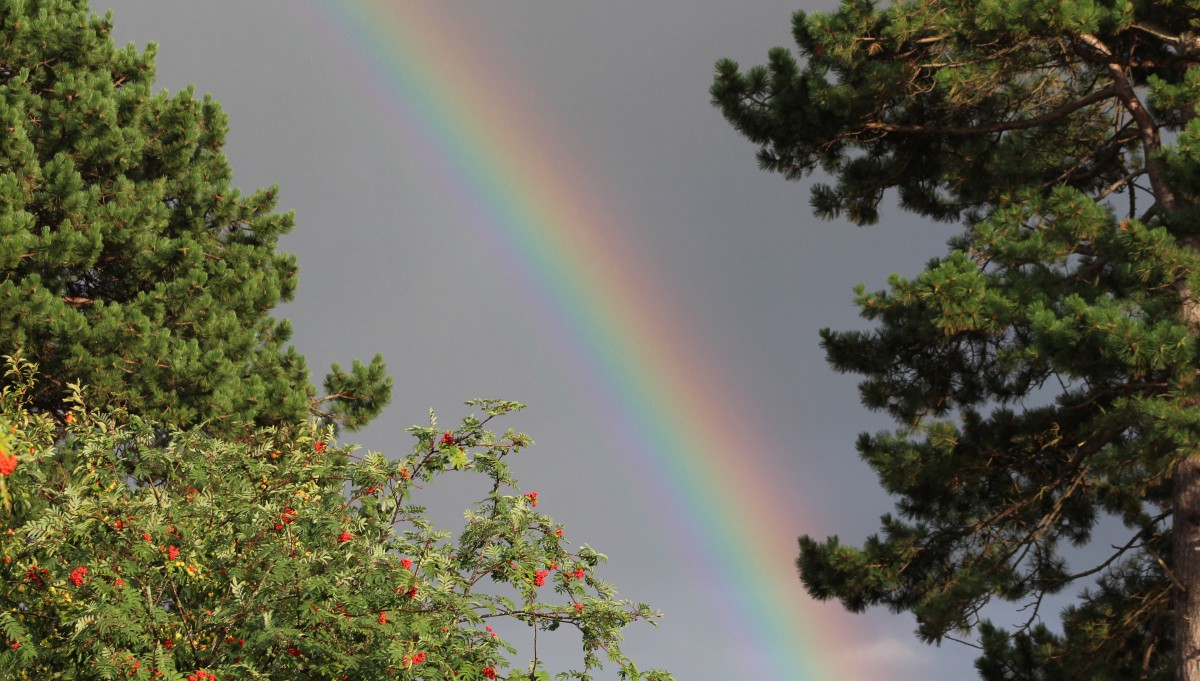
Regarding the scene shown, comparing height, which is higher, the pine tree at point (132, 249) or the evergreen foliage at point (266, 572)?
the pine tree at point (132, 249)

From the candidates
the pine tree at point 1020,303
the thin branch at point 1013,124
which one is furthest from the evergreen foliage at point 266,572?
the thin branch at point 1013,124

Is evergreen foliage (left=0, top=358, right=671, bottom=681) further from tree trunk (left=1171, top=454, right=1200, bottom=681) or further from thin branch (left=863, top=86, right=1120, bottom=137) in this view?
thin branch (left=863, top=86, right=1120, bottom=137)

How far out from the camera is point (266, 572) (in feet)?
19.3

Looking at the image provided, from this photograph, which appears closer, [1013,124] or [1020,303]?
[1020,303]

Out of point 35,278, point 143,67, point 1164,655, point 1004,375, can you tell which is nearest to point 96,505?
point 35,278

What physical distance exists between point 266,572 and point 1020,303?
6.83 meters

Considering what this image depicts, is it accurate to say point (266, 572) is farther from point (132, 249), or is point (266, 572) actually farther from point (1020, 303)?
point (132, 249)

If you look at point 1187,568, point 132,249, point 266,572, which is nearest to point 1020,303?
point 1187,568

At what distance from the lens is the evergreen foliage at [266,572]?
19.1 ft

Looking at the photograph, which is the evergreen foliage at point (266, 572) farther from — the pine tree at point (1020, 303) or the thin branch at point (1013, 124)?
Result: the thin branch at point (1013, 124)

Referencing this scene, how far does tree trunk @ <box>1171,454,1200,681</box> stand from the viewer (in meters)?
8.49

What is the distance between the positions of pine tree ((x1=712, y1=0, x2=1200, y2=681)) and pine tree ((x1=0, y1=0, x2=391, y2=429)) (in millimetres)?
7650

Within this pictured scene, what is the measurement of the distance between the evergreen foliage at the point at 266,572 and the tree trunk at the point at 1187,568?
4.90 meters

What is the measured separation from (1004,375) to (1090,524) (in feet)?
6.67
